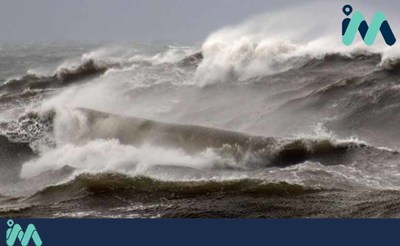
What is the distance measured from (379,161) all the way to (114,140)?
18.1 feet

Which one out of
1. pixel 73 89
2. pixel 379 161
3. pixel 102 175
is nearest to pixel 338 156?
pixel 379 161

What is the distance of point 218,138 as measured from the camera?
1061 cm

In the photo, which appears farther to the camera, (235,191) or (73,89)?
(73,89)

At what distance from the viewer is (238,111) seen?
1335 centimetres

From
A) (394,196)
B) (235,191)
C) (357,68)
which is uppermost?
(357,68)

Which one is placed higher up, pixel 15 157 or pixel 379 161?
pixel 15 157

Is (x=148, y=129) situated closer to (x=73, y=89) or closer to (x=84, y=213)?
(x=84, y=213)

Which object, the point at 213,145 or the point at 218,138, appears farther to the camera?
the point at 218,138

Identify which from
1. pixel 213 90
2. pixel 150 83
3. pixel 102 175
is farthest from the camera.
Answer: pixel 150 83

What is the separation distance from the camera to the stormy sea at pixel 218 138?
747cm

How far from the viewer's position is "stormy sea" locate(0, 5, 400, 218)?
7.47 metres

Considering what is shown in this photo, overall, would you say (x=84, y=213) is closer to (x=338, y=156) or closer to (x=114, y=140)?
(x=114, y=140)

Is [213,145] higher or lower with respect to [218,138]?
lower

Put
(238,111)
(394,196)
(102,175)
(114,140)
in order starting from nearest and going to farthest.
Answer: (394,196)
(102,175)
(114,140)
(238,111)
